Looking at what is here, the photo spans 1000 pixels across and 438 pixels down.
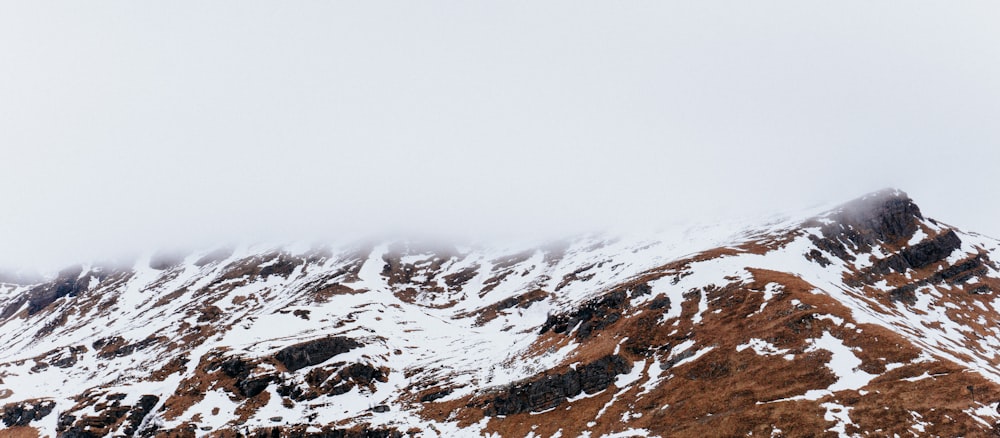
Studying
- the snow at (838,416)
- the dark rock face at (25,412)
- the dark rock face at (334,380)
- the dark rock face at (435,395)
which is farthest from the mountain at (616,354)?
the dark rock face at (435,395)

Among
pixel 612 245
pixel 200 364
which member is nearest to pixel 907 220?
pixel 612 245

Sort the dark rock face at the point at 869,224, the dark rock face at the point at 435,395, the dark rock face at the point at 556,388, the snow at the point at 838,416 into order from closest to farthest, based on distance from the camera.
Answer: the snow at the point at 838,416, the dark rock face at the point at 556,388, the dark rock face at the point at 435,395, the dark rock face at the point at 869,224

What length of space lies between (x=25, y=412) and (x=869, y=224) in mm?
202053

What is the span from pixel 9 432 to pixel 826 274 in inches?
6545

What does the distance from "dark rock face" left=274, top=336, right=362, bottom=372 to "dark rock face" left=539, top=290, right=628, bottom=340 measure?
44.2m

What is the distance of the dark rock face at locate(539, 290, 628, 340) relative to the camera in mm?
97738

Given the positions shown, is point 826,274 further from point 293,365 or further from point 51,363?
point 51,363

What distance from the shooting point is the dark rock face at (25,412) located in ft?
→ 325

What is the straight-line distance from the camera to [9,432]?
9638cm

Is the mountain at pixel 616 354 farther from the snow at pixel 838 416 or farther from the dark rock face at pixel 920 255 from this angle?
the dark rock face at pixel 920 255

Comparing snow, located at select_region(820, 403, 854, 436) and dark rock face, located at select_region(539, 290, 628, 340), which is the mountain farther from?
dark rock face, located at select_region(539, 290, 628, 340)

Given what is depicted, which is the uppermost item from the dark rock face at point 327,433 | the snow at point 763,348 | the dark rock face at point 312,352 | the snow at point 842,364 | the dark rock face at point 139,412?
the snow at point 842,364

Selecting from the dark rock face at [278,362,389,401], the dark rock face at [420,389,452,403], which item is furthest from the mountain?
the dark rock face at [420,389,452,403]

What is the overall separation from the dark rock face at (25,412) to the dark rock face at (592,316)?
101104mm
